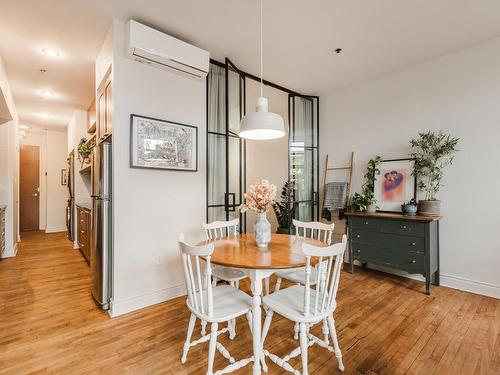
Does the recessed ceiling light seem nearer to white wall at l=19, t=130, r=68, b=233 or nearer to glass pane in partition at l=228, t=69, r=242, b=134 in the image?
glass pane in partition at l=228, t=69, r=242, b=134

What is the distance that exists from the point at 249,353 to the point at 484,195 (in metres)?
3.09

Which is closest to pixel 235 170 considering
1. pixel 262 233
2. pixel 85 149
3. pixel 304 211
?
pixel 262 233

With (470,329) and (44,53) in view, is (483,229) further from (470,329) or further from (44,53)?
(44,53)

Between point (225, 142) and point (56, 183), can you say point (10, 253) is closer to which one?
point (56, 183)

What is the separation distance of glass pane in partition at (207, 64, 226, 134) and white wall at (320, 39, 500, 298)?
7.66ft

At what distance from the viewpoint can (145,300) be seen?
8.58ft

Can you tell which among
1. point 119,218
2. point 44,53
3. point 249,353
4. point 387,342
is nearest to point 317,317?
point 249,353

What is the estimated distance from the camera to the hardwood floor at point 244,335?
5.76ft

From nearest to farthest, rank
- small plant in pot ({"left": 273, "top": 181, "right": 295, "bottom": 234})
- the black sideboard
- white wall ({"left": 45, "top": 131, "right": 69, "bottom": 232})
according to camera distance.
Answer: the black sideboard
small plant in pot ({"left": 273, "top": 181, "right": 295, "bottom": 234})
white wall ({"left": 45, "top": 131, "right": 69, "bottom": 232})

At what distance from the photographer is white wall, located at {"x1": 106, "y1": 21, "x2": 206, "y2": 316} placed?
2.47 metres

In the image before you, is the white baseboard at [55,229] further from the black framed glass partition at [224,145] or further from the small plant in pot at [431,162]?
the small plant in pot at [431,162]

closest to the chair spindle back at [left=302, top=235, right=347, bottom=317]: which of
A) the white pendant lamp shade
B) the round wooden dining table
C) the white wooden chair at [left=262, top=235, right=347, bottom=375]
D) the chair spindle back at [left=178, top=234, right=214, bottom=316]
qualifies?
the white wooden chair at [left=262, top=235, right=347, bottom=375]

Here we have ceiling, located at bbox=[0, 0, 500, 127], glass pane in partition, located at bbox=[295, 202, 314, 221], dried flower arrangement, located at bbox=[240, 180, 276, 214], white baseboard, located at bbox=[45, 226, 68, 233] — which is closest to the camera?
dried flower arrangement, located at bbox=[240, 180, 276, 214]

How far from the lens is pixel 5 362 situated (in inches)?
69.9
